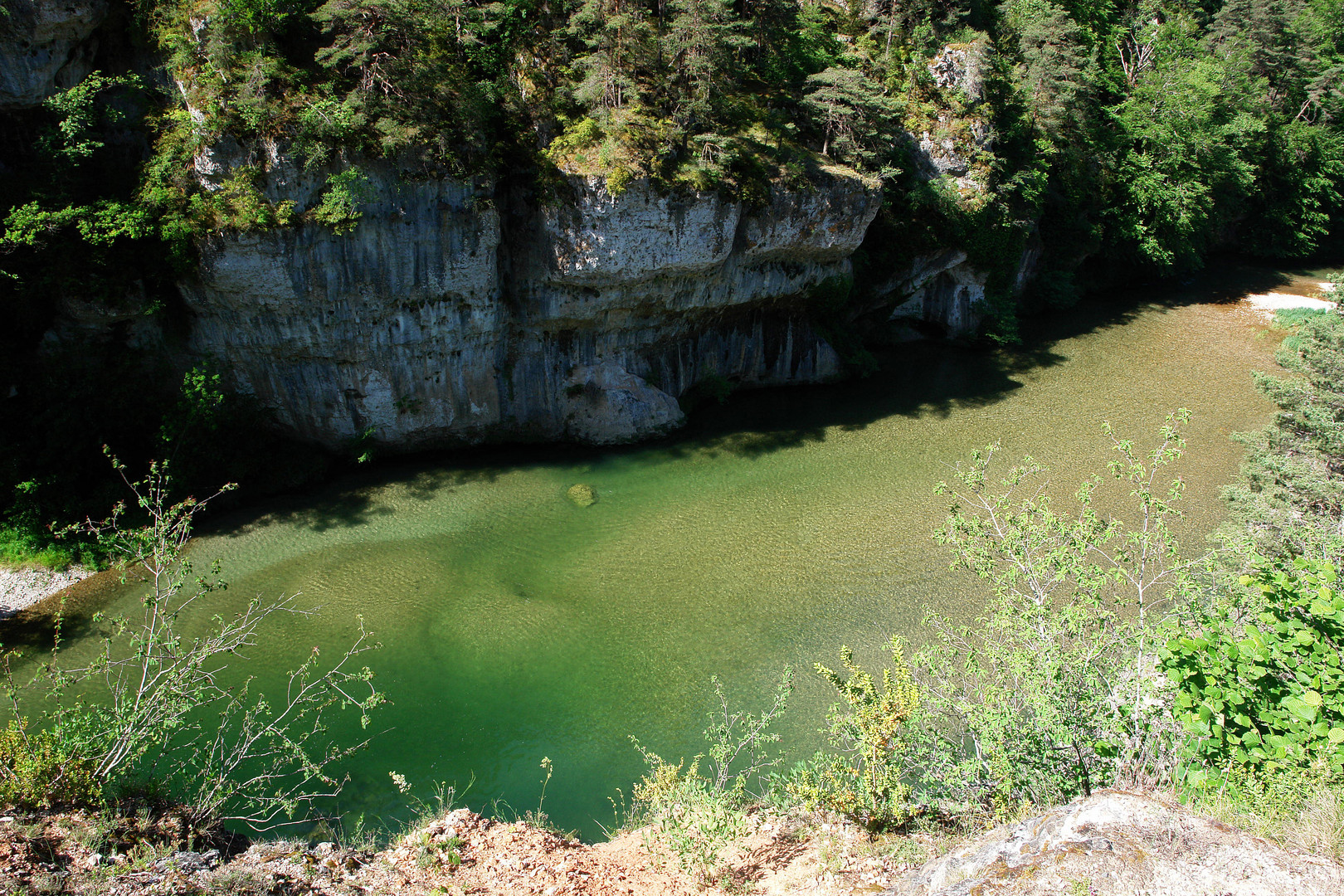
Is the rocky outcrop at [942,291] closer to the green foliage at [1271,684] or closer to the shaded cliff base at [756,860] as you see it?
the shaded cliff base at [756,860]

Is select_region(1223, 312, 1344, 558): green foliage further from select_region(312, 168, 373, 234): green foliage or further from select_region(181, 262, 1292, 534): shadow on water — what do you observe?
select_region(312, 168, 373, 234): green foliage

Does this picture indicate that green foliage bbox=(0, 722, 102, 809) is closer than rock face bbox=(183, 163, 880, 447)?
Yes

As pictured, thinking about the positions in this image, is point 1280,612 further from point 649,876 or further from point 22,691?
point 22,691

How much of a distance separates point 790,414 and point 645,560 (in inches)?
332

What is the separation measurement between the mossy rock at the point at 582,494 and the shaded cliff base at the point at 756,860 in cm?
967

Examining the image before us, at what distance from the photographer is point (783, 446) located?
21500 millimetres

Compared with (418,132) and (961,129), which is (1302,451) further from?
(418,132)

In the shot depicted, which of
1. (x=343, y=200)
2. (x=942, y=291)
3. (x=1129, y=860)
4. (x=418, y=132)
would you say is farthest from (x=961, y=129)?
(x=1129, y=860)

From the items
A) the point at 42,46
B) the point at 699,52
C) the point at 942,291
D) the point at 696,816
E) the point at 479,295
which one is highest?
the point at 699,52

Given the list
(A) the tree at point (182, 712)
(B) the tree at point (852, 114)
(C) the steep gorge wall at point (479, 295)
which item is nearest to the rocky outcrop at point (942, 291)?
(C) the steep gorge wall at point (479, 295)

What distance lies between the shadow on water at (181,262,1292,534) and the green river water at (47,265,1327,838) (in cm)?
10

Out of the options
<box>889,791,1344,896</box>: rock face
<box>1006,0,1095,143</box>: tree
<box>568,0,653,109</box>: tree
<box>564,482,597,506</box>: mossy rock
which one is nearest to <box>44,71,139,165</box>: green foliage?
<box>568,0,653,109</box>: tree

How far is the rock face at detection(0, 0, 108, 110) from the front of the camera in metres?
15.6

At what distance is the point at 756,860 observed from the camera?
848 centimetres
